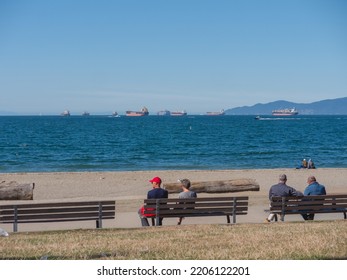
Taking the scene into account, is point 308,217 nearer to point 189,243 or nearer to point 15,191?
point 189,243

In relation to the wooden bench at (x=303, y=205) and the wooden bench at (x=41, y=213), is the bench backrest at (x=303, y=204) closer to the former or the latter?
the wooden bench at (x=303, y=205)

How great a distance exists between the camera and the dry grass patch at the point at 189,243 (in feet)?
24.6

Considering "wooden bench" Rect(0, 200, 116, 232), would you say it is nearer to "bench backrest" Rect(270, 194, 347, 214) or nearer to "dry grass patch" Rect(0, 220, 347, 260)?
"dry grass patch" Rect(0, 220, 347, 260)

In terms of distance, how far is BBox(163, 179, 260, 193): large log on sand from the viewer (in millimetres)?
21969

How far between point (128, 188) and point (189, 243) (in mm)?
16884

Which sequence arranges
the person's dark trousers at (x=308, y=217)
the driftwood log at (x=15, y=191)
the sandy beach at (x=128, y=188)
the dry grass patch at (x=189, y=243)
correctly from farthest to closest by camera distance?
the driftwood log at (x=15, y=191)
the sandy beach at (x=128, y=188)
the person's dark trousers at (x=308, y=217)
the dry grass patch at (x=189, y=243)

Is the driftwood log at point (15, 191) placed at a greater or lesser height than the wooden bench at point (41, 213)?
lesser

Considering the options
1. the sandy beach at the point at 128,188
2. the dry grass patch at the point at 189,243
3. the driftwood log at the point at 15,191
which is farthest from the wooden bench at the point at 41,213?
the driftwood log at the point at 15,191

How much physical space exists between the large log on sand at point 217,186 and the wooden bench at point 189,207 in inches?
323

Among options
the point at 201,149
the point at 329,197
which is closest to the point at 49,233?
the point at 329,197

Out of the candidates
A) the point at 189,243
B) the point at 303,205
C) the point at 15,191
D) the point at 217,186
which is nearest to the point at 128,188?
the point at 217,186

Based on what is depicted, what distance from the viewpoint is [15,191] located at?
21188 millimetres

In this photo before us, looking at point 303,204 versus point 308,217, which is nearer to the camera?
point 303,204

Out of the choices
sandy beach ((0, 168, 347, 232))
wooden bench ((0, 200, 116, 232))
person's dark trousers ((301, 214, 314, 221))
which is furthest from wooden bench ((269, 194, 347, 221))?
wooden bench ((0, 200, 116, 232))
